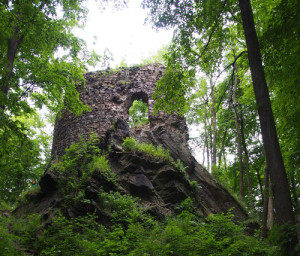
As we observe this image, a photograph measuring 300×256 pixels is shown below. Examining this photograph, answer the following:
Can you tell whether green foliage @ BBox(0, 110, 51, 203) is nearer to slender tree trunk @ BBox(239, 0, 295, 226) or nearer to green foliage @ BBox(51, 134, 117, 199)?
green foliage @ BBox(51, 134, 117, 199)

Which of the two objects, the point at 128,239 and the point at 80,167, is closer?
the point at 128,239

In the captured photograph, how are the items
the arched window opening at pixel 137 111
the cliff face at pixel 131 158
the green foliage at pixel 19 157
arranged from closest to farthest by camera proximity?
the green foliage at pixel 19 157 → the cliff face at pixel 131 158 → the arched window opening at pixel 137 111

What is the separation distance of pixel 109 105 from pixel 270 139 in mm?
8891

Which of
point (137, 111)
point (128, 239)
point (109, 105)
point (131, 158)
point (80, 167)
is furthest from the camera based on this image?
point (137, 111)

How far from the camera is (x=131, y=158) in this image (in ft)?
30.5

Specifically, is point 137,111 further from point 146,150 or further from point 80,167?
point 80,167

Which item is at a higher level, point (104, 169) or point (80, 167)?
point (80, 167)

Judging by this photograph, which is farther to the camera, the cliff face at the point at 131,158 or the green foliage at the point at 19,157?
the cliff face at the point at 131,158

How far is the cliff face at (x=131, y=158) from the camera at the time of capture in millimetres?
8156

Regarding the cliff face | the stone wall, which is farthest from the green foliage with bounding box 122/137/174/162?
the stone wall

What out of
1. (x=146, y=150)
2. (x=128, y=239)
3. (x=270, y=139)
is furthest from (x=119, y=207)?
(x=270, y=139)

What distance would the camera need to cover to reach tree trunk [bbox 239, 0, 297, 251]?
156 inches

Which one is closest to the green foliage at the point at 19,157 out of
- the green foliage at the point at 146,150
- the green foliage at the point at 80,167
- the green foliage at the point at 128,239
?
the green foliage at the point at 80,167

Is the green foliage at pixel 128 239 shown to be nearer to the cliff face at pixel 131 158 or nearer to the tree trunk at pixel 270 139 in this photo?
the tree trunk at pixel 270 139
